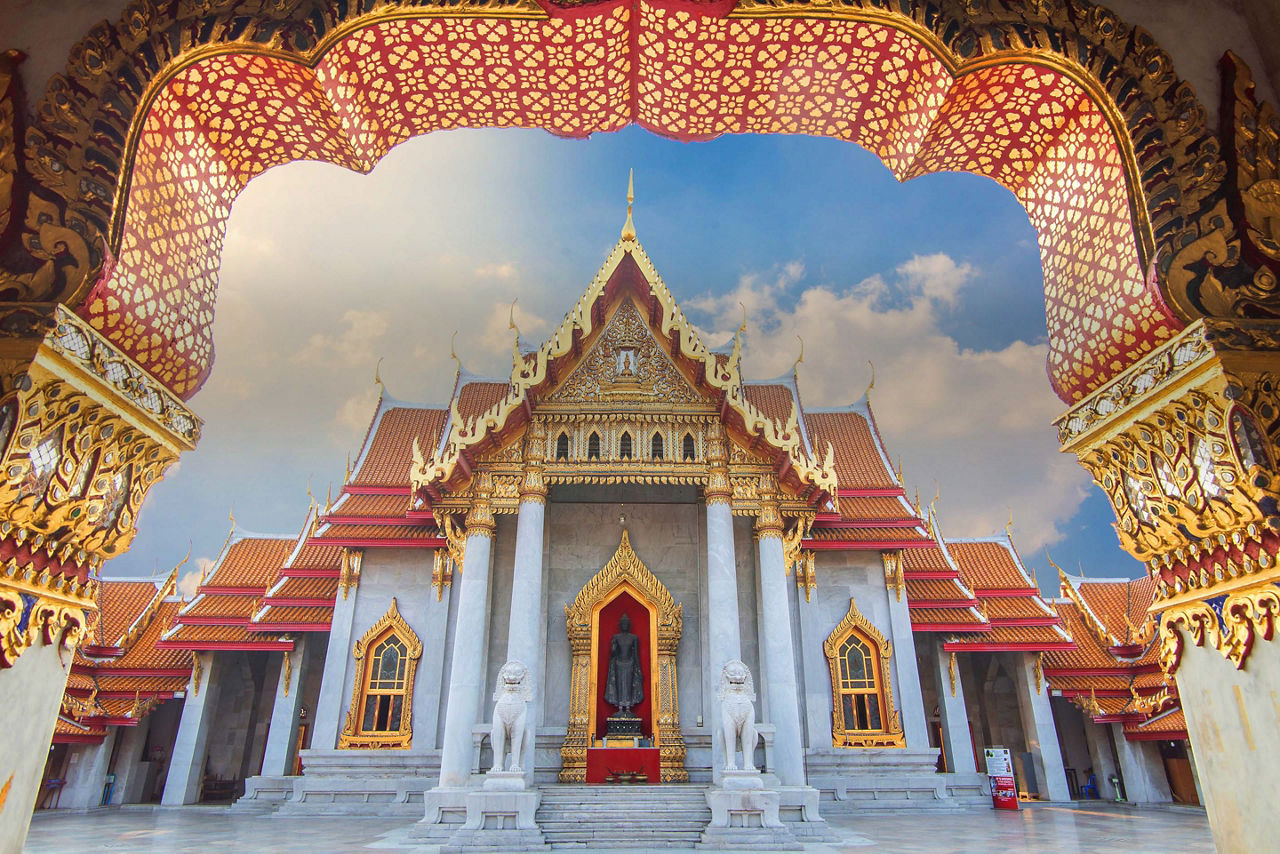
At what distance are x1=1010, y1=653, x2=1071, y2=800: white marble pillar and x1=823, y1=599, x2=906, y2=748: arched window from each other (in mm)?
6061

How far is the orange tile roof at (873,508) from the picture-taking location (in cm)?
1534

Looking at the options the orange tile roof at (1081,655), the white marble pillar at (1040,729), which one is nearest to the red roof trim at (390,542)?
the white marble pillar at (1040,729)

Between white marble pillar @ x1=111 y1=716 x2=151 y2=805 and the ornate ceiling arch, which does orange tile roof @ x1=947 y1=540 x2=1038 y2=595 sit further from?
white marble pillar @ x1=111 y1=716 x2=151 y2=805

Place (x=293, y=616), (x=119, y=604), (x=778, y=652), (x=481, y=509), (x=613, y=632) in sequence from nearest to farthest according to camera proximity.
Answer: (x=778, y=652) → (x=481, y=509) → (x=613, y=632) → (x=293, y=616) → (x=119, y=604)

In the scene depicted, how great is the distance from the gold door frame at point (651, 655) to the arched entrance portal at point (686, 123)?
8.83 metres

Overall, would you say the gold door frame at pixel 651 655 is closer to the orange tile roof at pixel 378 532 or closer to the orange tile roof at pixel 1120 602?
the orange tile roof at pixel 378 532

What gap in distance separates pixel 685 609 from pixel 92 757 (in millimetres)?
15562

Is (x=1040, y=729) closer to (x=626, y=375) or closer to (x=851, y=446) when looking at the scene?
(x=851, y=446)

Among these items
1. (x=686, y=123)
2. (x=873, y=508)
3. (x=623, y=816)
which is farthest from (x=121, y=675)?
(x=686, y=123)

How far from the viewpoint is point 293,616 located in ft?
50.6

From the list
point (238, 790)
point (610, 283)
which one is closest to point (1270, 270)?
point (610, 283)

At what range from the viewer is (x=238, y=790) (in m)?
18.9

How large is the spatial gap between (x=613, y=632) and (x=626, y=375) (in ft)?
14.4

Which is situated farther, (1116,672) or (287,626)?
(1116,672)
